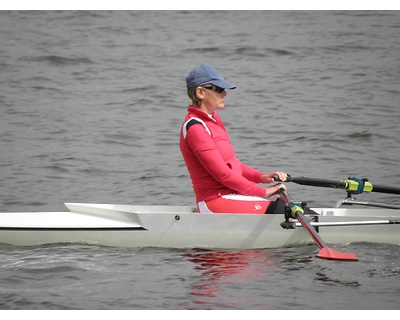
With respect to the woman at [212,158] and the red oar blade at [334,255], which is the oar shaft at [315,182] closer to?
the woman at [212,158]

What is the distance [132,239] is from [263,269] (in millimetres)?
1309

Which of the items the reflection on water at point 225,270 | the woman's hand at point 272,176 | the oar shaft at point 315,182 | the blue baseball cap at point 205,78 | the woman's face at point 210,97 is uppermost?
the blue baseball cap at point 205,78

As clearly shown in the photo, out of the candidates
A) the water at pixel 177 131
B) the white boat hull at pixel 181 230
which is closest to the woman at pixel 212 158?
the white boat hull at pixel 181 230

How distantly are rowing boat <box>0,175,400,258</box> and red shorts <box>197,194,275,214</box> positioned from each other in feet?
0.19

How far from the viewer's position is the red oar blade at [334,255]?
25.4 feet

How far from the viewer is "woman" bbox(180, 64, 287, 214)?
26.4 feet

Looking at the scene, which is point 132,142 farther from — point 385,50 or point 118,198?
point 385,50

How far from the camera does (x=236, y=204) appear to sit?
833 centimetres

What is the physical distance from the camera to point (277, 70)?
1792cm

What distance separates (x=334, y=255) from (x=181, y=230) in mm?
1493

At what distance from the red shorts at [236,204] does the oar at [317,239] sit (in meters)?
0.25

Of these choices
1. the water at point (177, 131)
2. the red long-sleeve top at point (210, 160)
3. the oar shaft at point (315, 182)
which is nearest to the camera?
the water at point (177, 131)

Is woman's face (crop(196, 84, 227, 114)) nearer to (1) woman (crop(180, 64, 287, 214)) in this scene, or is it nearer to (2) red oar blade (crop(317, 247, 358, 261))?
(1) woman (crop(180, 64, 287, 214))

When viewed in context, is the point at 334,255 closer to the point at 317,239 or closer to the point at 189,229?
the point at 317,239
